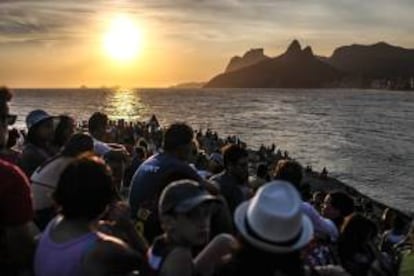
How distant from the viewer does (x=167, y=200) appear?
4.59 metres

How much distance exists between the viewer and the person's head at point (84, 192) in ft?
14.1

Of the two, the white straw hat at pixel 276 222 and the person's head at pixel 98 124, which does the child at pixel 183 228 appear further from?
the person's head at pixel 98 124

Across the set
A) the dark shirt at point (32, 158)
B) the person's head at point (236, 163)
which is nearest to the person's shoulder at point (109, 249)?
the person's head at point (236, 163)

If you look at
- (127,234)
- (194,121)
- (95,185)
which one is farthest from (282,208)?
(194,121)

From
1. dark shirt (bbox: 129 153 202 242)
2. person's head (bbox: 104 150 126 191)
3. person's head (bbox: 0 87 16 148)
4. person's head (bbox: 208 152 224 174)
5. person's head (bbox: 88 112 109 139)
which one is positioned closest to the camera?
person's head (bbox: 0 87 16 148)

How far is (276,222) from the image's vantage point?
3.93m

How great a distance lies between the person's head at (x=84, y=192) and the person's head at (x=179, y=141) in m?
2.18

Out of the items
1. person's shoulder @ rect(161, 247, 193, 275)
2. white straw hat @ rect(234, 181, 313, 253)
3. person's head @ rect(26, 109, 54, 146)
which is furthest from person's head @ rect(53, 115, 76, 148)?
white straw hat @ rect(234, 181, 313, 253)

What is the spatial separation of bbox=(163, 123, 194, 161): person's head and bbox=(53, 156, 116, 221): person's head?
7.14ft

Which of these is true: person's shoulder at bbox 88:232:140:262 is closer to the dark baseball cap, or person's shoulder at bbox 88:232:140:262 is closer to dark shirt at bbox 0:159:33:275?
the dark baseball cap

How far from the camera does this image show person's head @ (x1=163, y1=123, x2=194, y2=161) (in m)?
6.55

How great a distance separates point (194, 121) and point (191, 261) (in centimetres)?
11318

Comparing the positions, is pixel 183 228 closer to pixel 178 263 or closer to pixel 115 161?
pixel 178 263

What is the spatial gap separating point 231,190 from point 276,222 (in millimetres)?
3523
